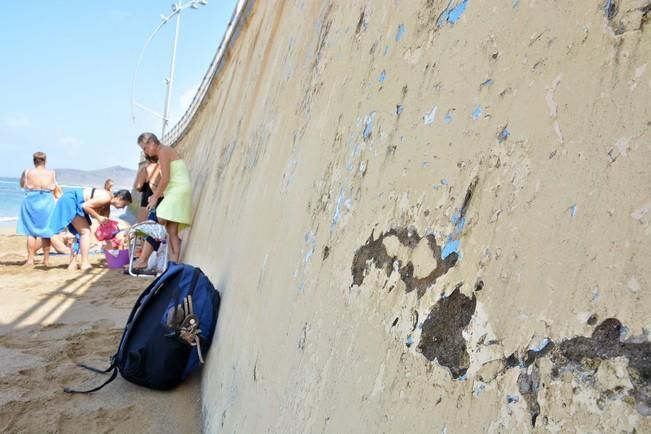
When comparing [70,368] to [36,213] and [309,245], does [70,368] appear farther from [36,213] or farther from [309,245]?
[36,213]

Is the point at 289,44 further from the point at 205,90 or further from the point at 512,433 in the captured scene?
the point at 205,90

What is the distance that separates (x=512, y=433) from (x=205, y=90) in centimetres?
931

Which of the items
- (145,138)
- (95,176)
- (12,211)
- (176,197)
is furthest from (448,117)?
(95,176)

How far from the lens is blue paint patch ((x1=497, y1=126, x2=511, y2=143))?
671 millimetres

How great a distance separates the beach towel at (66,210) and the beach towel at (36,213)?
0.20 feet

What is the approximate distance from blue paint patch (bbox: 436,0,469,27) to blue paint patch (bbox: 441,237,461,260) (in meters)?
0.45

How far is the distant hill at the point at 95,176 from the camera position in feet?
306

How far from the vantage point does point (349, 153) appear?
1.25m

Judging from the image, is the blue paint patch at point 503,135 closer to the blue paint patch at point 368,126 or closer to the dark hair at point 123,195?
the blue paint patch at point 368,126

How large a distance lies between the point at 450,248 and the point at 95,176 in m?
119

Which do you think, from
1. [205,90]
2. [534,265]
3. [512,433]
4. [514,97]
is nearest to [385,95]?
[514,97]

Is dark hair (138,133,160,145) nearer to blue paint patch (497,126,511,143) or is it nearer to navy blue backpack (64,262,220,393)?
navy blue backpack (64,262,220,393)

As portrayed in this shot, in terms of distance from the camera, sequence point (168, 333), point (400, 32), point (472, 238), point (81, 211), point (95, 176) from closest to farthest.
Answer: point (472, 238)
point (400, 32)
point (168, 333)
point (81, 211)
point (95, 176)

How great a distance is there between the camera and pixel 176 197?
4938mm
